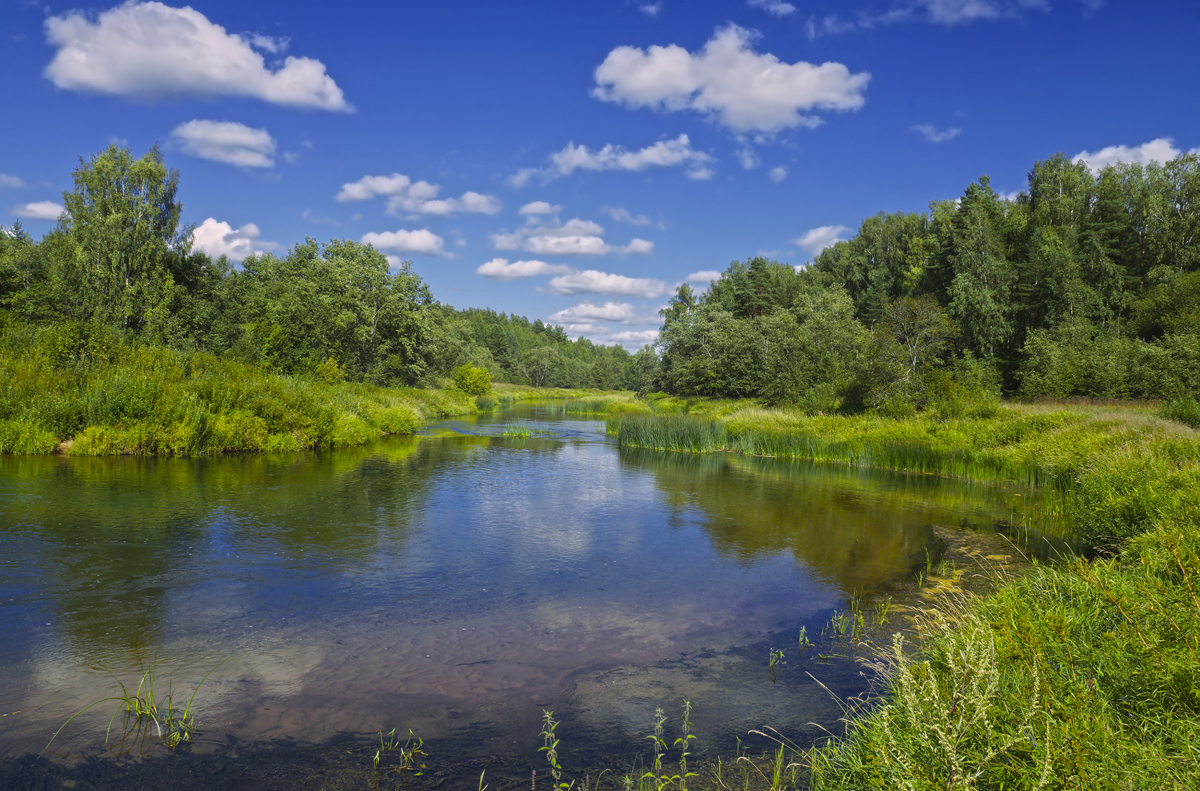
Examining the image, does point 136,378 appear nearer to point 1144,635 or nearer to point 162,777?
point 162,777

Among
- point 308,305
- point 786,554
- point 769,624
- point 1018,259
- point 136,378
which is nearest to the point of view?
point 769,624

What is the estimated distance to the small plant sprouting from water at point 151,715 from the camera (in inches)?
199

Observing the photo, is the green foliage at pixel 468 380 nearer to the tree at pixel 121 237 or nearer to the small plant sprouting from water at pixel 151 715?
the tree at pixel 121 237

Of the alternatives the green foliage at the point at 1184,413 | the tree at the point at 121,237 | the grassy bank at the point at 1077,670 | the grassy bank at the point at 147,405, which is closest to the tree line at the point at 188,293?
the tree at the point at 121,237

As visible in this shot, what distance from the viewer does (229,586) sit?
858 centimetres

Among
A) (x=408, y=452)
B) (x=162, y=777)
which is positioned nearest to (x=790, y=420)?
(x=408, y=452)

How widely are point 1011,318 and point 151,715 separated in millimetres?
58382

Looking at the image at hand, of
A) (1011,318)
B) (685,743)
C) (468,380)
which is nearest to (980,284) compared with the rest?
(1011,318)

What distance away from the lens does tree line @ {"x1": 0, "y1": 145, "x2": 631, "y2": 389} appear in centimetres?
3457

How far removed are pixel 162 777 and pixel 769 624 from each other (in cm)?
660

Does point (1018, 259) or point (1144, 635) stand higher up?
point (1018, 259)

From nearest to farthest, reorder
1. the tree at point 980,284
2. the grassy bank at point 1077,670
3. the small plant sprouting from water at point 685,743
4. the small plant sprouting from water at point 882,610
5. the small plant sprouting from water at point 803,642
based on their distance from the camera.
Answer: the grassy bank at point 1077,670, the small plant sprouting from water at point 685,743, the small plant sprouting from water at point 803,642, the small plant sprouting from water at point 882,610, the tree at point 980,284

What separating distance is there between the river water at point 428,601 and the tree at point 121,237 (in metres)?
23.7

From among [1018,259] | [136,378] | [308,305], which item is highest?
[1018,259]
